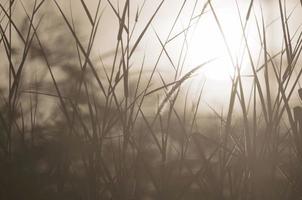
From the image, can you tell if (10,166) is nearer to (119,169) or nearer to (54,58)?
(119,169)

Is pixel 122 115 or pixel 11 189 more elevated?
pixel 122 115

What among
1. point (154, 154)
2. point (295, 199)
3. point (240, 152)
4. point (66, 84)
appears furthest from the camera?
point (66, 84)

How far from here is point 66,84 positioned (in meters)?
1.55

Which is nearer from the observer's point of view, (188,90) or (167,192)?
(167,192)

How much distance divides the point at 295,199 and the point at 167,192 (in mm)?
204

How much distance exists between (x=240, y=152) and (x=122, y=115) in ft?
0.72

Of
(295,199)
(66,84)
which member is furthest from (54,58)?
(295,199)

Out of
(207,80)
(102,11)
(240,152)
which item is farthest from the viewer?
(207,80)

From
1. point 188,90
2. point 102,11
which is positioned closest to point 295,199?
point 188,90

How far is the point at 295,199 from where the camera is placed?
0.73 meters

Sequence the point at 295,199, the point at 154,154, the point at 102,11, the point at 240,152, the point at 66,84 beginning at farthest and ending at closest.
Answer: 1. the point at 66,84
2. the point at 154,154
3. the point at 102,11
4. the point at 240,152
5. the point at 295,199

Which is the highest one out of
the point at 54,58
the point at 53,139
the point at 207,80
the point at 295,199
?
the point at 54,58

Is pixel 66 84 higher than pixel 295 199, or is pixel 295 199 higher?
pixel 66 84

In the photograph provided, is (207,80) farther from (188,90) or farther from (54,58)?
(54,58)
